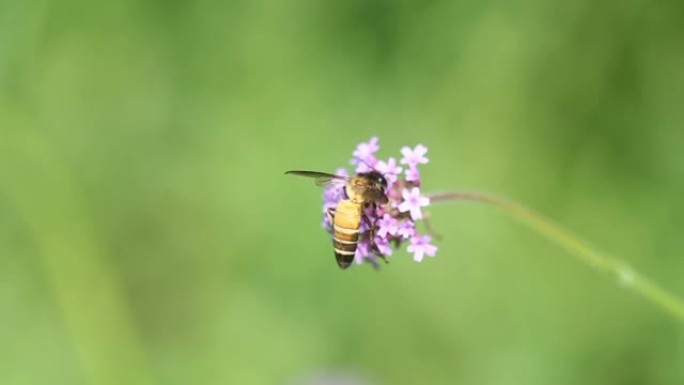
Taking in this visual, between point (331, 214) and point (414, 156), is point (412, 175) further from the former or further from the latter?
point (331, 214)

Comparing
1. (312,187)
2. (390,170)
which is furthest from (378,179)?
(312,187)

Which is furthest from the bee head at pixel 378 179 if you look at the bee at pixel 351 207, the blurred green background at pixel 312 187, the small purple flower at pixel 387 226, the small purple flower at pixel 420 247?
the blurred green background at pixel 312 187

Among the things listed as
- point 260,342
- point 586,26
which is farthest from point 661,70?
point 260,342

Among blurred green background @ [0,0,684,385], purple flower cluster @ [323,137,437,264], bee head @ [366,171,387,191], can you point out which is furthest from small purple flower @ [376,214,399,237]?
blurred green background @ [0,0,684,385]

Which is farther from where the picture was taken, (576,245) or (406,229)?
(576,245)

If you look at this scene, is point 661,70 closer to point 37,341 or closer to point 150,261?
point 150,261
